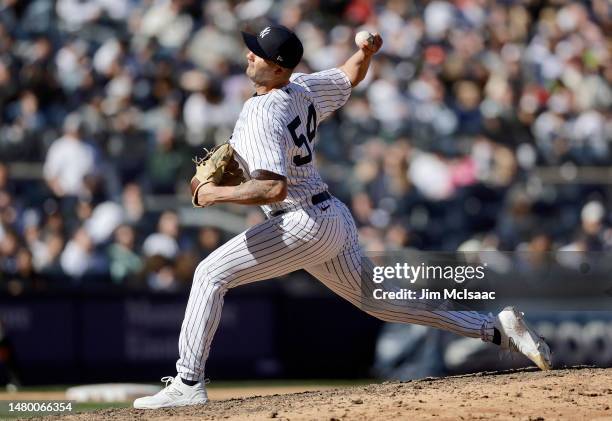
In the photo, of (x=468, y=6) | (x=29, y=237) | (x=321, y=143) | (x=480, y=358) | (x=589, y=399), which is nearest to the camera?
(x=589, y=399)

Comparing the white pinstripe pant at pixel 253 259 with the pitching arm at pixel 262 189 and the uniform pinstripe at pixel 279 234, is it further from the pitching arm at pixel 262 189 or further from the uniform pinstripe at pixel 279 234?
the pitching arm at pixel 262 189

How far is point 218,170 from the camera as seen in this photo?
5.81 m

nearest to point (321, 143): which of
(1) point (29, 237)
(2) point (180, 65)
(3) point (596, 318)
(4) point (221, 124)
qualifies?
(4) point (221, 124)

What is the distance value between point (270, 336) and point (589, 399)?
16.5ft

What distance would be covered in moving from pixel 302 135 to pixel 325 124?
21.3 feet

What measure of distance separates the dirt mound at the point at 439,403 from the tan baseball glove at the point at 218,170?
105 cm

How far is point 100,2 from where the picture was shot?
44.7 feet

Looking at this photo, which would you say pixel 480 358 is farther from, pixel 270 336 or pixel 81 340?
pixel 81 340

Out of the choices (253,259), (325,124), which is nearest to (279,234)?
(253,259)

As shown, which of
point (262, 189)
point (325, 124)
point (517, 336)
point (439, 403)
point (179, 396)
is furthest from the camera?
point (325, 124)

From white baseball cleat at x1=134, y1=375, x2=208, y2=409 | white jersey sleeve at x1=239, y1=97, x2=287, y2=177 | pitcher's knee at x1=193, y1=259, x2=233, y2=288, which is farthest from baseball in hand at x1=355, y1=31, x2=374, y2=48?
white baseball cleat at x1=134, y1=375, x2=208, y2=409

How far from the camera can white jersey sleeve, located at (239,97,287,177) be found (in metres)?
5.59

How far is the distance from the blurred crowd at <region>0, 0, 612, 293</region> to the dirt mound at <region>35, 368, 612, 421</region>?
4.64 meters

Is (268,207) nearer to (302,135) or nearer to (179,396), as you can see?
(302,135)
